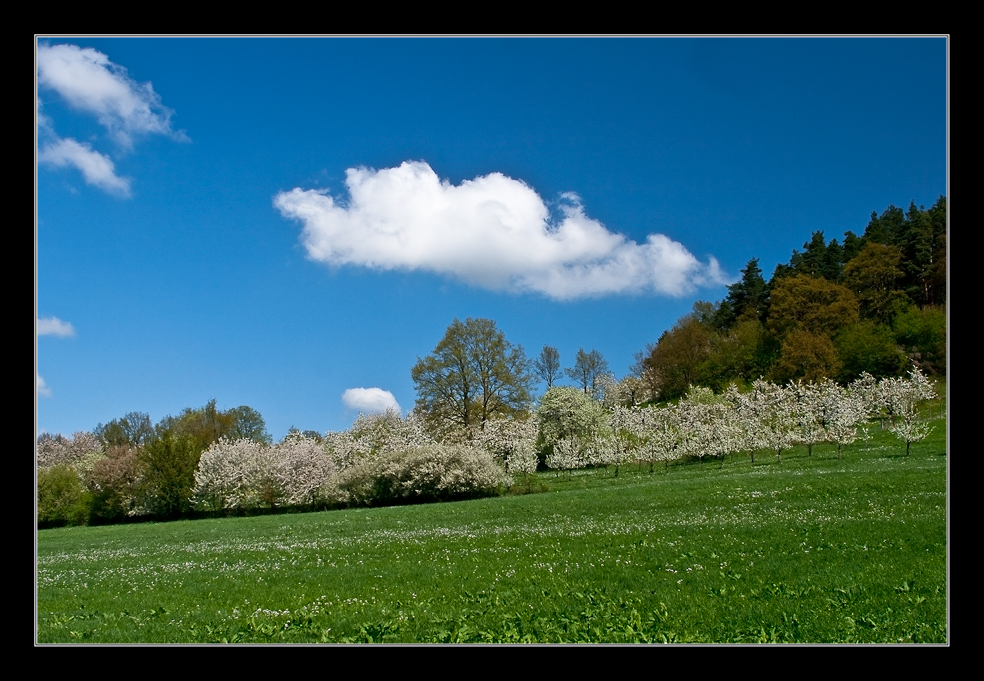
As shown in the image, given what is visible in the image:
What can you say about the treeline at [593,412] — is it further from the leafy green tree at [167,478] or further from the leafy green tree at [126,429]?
the leafy green tree at [126,429]

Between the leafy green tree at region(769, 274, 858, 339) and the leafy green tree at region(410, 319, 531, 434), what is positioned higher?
the leafy green tree at region(769, 274, 858, 339)

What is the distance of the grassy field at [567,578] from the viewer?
6.95 meters

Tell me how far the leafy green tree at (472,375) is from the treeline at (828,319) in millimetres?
18617

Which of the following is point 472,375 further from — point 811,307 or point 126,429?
point 126,429

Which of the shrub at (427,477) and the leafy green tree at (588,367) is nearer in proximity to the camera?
the shrub at (427,477)

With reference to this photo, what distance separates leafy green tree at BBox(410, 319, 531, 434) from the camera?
25469 millimetres

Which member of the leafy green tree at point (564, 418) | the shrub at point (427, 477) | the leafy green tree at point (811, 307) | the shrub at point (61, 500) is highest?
the leafy green tree at point (811, 307)

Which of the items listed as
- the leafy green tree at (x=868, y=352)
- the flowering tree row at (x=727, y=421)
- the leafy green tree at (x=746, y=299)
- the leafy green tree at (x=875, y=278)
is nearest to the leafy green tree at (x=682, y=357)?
the flowering tree row at (x=727, y=421)

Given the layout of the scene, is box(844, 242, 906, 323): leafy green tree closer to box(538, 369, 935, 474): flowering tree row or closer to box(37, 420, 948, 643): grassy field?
box(538, 369, 935, 474): flowering tree row

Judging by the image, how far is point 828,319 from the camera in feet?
123

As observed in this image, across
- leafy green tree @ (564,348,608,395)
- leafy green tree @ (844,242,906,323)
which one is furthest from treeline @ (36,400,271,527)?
leafy green tree @ (844,242,906,323)

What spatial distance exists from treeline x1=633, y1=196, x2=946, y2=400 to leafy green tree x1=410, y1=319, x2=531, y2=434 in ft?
61.1
